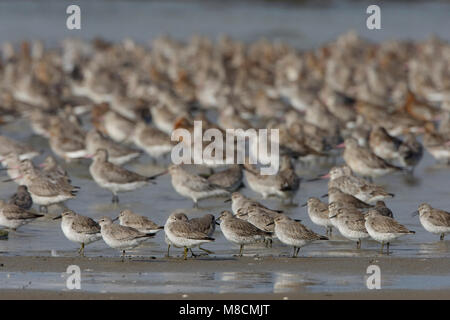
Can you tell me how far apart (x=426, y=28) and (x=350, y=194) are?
30.7m

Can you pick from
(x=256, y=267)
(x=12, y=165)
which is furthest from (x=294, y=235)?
(x=12, y=165)

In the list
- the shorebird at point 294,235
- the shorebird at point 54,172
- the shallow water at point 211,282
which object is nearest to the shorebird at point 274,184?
the shorebird at point 54,172

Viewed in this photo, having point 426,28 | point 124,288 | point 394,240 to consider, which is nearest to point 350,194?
point 394,240

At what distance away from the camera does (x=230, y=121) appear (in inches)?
861

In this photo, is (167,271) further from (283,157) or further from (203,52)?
(203,52)

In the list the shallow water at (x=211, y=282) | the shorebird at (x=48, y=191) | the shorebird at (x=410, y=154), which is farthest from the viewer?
→ the shorebird at (x=410, y=154)

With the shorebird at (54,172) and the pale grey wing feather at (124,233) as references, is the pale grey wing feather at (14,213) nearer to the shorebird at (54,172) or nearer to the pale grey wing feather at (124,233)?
the pale grey wing feather at (124,233)

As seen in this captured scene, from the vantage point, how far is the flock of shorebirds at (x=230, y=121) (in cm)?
1267

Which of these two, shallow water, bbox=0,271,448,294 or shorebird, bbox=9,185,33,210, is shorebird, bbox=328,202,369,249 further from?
shorebird, bbox=9,185,33,210

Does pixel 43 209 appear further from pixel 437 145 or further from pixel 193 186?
pixel 437 145

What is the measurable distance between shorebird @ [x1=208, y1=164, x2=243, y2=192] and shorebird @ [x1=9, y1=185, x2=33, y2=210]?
3.12 metres

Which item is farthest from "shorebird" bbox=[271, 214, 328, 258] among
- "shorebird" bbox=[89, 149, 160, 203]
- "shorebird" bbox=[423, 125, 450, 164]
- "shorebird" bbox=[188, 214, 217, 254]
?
"shorebird" bbox=[423, 125, 450, 164]

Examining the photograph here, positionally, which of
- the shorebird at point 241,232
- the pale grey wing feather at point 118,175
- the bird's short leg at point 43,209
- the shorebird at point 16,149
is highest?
the shorebird at point 16,149

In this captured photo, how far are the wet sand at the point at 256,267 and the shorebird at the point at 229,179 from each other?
421 centimetres
